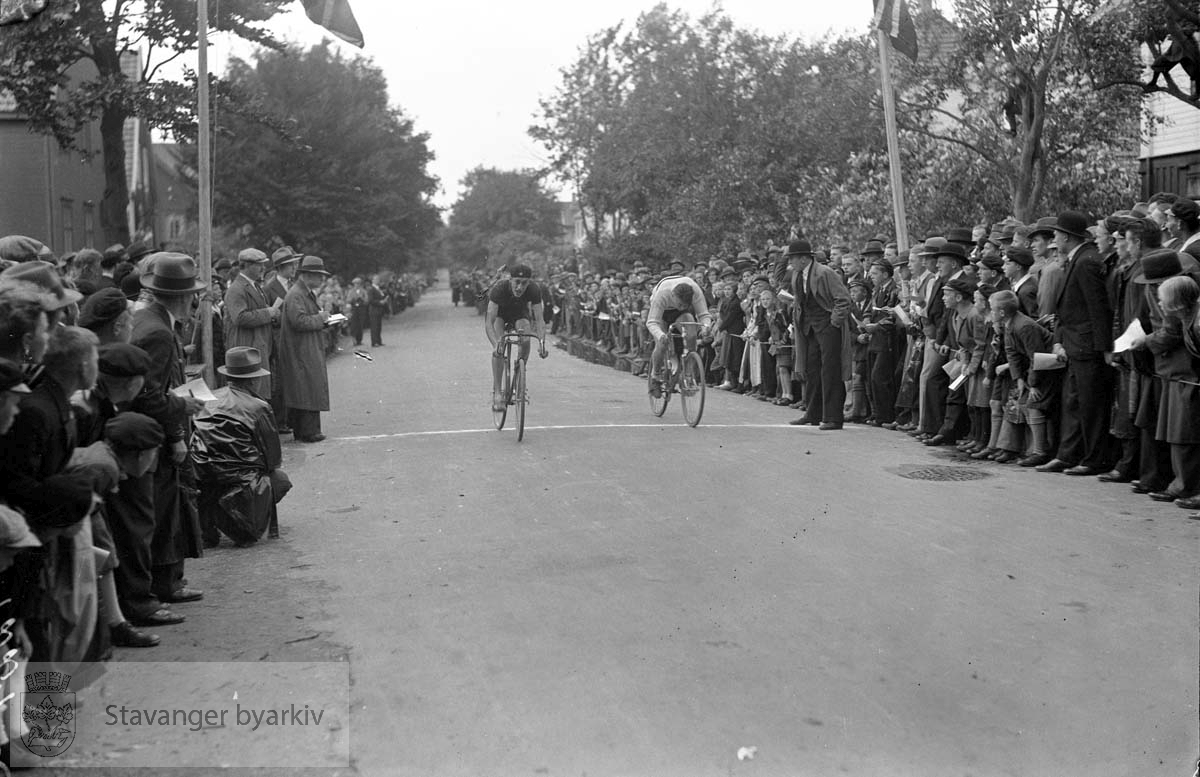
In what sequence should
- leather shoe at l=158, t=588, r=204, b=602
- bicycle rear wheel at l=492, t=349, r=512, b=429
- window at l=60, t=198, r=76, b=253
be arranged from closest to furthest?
leather shoe at l=158, t=588, r=204, b=602 < bicycle rear wheel at l=492, t=349, r=512, b=429 < window at l=60, t=198, r=76, b=253

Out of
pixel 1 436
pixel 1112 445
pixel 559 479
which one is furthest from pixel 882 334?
pixel 1 436

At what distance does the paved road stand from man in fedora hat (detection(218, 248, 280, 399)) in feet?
7.01

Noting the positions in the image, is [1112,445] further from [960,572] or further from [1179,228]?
[960,572]

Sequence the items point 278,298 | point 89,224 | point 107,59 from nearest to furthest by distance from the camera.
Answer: point 278,298
point 107,59
point 89,224

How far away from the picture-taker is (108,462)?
210 inches

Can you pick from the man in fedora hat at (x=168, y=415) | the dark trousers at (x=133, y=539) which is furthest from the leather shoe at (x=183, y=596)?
the dark trousers at (x=133, y=539)

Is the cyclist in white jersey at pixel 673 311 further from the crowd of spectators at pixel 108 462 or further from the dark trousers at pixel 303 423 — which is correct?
the crowd of spectators at pixel 108 462

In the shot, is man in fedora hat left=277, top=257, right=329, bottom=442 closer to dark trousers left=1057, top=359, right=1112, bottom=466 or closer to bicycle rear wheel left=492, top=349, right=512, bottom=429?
bicycle rear wheel left=492, top=349, right=512, bottom=429

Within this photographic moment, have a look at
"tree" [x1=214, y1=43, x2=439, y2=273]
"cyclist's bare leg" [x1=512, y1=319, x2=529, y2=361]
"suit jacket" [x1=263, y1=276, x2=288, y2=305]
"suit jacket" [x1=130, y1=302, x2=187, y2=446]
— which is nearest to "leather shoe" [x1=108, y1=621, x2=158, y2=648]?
"suit jacket" [x1=130, y1=302, x2=187, y2=446]

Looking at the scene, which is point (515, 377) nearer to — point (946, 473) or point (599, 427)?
point (599, 427)

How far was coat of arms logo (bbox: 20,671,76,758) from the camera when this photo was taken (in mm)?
4754

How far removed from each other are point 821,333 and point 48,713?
1108cm

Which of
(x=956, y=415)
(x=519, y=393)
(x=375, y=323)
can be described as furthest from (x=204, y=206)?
(x=375, y=323)

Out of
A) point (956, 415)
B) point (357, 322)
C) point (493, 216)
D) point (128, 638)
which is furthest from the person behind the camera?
point (493, 216)
